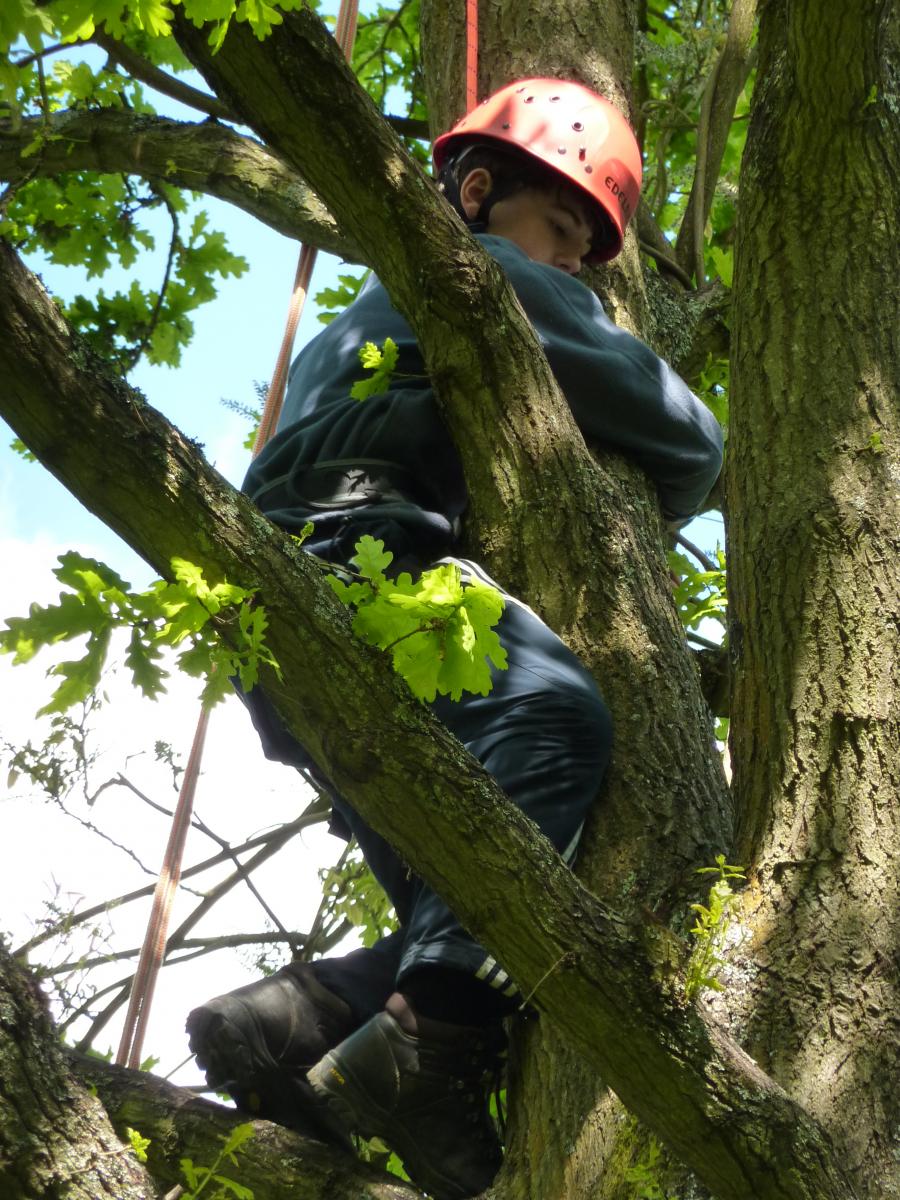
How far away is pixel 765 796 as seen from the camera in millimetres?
2260

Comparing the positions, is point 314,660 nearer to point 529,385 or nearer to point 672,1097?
point 672,1097

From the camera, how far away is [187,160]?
4059mm

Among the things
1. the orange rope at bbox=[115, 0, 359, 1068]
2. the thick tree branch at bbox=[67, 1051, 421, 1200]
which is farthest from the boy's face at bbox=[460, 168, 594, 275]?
the thick tree branch at bbox=[67, 1051, 421, 1200]

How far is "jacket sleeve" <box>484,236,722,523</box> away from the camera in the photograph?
113 inches

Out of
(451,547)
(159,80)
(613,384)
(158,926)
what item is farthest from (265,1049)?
(159,80)

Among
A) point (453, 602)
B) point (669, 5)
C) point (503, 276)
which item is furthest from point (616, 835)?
point (669, 5)

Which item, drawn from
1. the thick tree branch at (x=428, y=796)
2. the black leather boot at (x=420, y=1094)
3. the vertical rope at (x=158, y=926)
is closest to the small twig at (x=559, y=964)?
A: the thick tree branch at (x=428, y=796)

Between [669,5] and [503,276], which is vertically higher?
[669,5]

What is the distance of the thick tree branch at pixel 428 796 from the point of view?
1691 millimetres

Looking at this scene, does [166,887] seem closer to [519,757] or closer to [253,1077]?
[253,1077]

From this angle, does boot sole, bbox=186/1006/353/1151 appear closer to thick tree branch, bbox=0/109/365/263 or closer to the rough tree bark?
the rough tree bark

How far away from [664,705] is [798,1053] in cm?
68

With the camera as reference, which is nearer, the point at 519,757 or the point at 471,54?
the point at 519,757

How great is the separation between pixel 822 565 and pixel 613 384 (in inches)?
26.6
